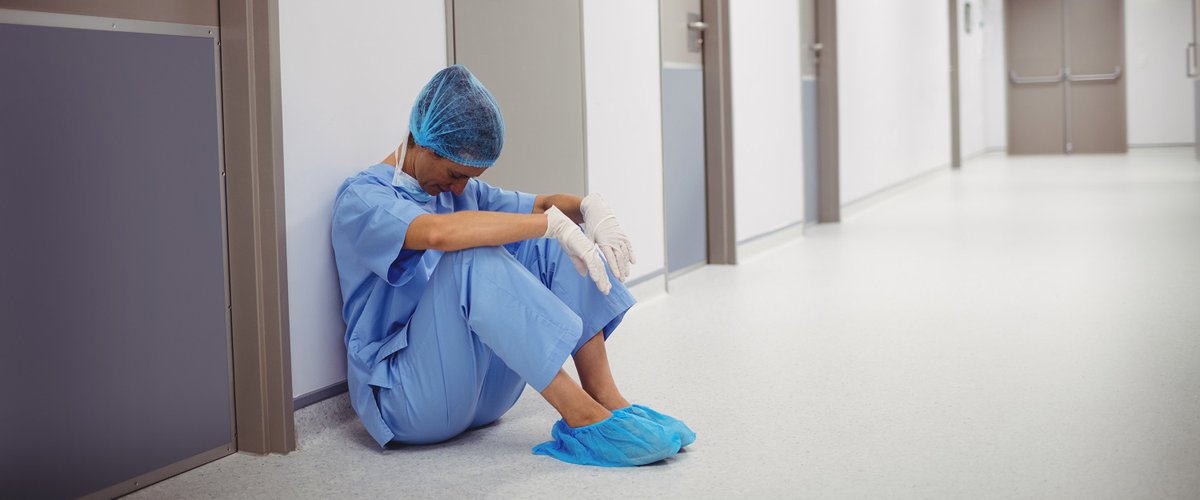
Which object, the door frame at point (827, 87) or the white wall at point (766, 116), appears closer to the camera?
the white wall at point (766, 116)

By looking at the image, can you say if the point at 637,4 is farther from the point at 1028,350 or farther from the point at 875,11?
the point at 875,11

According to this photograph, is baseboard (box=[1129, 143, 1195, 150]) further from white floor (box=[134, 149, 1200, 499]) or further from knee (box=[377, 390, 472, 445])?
knee (box=[377, 390, 472, 445])

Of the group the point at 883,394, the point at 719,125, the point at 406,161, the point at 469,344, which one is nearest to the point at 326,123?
the point at 406,161

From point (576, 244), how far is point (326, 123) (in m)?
0.66

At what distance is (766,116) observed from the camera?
5539 mm

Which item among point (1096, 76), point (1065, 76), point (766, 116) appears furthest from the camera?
point (1065, 76)

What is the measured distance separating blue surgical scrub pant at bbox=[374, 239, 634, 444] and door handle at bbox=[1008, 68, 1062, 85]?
14.0 meters

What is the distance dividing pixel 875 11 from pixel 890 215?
5.55 feet

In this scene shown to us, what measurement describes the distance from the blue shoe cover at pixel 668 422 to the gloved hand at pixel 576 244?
0.24 metres

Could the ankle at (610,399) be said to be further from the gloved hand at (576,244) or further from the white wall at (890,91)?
the white wall at (890,91)

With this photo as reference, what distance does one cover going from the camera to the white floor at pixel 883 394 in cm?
196

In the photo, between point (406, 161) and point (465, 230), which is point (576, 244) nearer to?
point (465, 230)

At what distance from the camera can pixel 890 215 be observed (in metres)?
7.30

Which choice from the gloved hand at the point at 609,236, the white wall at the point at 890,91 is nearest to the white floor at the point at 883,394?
the gloved hand at the point at 609,236
